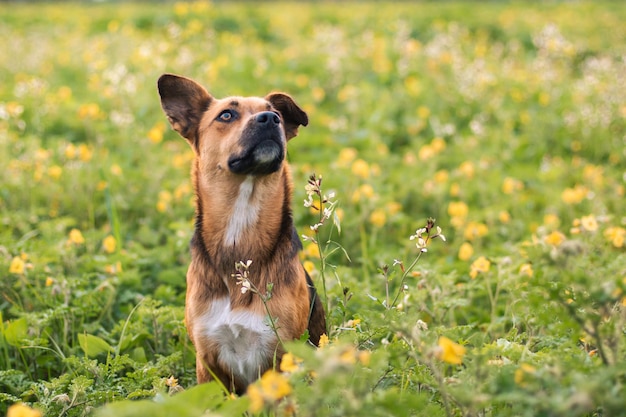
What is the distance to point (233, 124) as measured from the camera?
3475 millimetres

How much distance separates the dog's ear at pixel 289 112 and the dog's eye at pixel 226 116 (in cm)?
33

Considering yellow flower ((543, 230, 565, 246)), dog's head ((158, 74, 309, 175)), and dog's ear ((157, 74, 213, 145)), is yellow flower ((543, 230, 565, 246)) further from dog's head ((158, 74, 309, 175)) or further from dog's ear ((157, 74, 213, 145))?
dog's ear ((157, 74, 213, 145))

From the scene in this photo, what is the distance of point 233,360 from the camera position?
3.09 m

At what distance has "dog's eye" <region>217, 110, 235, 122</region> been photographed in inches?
139

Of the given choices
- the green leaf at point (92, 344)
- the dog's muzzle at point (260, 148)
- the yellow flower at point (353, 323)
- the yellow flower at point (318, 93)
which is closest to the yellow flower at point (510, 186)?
the yellow flower at point (318, 93)

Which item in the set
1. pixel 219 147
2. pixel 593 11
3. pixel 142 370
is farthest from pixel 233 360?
pixel 593 11

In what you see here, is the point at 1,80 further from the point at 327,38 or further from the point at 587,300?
the point at 587,300

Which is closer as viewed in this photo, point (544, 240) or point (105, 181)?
point (544, 240)

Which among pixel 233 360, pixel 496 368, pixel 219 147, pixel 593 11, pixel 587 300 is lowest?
pixel 233 360

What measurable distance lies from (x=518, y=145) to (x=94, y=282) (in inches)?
188

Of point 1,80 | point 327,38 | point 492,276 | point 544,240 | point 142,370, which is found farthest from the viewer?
point 327,38

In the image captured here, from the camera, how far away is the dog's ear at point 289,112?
12.1 feet

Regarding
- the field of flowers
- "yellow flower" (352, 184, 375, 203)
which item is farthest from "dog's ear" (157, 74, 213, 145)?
"yellow flower" (352, 184, 375, 203)

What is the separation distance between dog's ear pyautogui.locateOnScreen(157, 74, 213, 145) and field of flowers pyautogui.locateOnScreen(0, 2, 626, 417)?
38.4 inches
